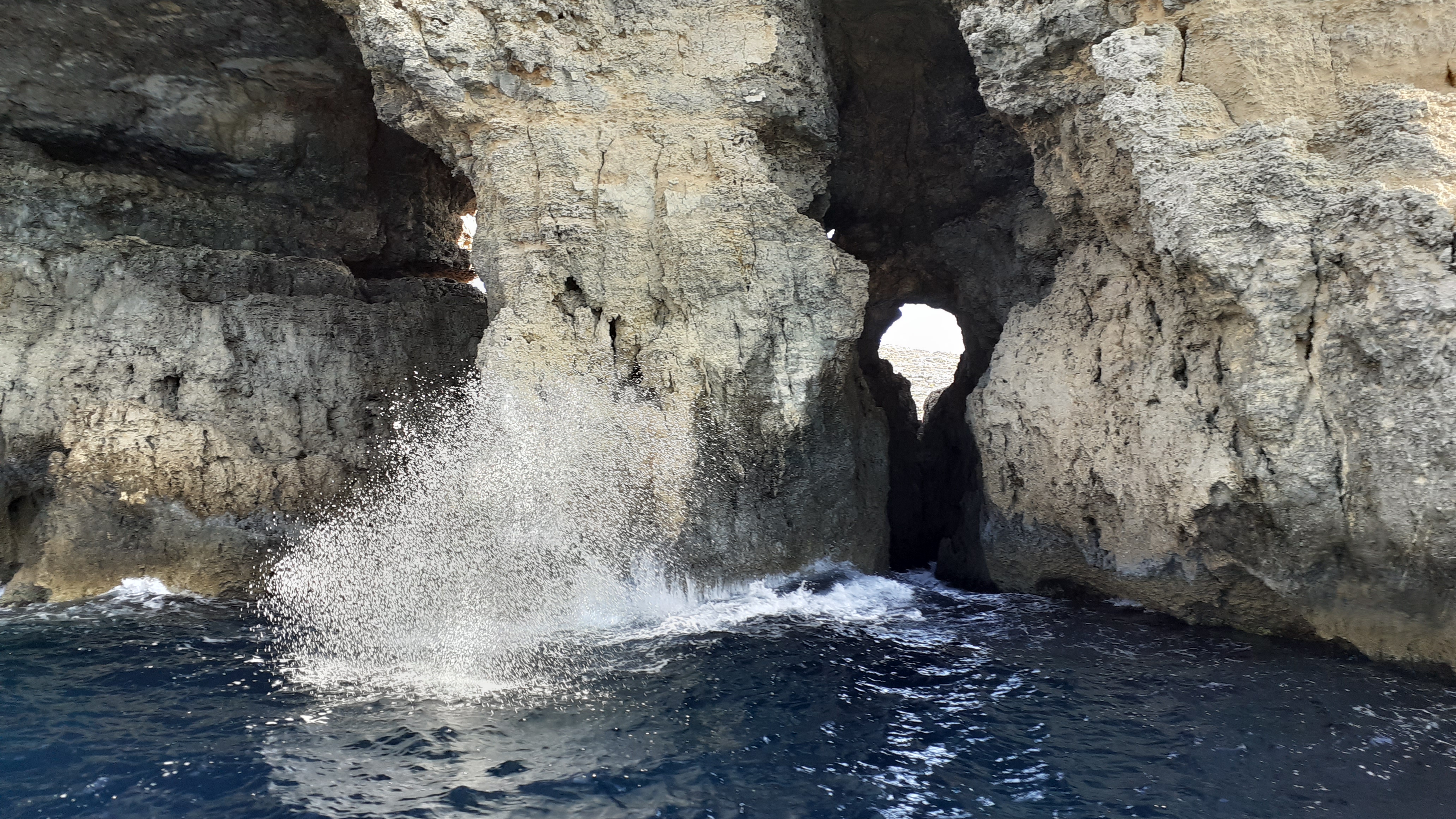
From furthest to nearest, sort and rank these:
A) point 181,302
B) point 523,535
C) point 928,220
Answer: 1. point 928,220
2. point 181,302
3. point 523,535

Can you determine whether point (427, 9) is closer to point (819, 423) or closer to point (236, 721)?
point (819, 423)

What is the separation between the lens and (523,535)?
8023 millimetres

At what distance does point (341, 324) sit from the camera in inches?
424

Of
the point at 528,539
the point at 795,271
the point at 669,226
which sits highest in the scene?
the point at 669,226

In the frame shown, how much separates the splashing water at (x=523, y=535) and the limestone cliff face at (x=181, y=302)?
1.78 metres

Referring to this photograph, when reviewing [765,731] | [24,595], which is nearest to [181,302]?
[24,595]

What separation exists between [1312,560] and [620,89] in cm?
723

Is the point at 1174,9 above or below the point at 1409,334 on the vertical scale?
above

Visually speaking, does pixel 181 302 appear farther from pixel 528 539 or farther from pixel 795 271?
pixel 795 271

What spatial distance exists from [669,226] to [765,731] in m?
5.16

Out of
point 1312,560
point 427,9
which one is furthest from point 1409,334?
point 427,9

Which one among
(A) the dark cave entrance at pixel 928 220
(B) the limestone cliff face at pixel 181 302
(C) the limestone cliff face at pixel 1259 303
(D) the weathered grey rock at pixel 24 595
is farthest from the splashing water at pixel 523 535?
(C) the limestone cliff face at pixel 1259 303

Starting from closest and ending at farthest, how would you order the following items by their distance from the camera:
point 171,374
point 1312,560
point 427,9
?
1. point 1312,560
2. point 427,9
3. point 171,374

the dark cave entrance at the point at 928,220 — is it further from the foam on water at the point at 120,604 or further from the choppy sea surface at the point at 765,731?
→ the foam on water at the point at 120,604
